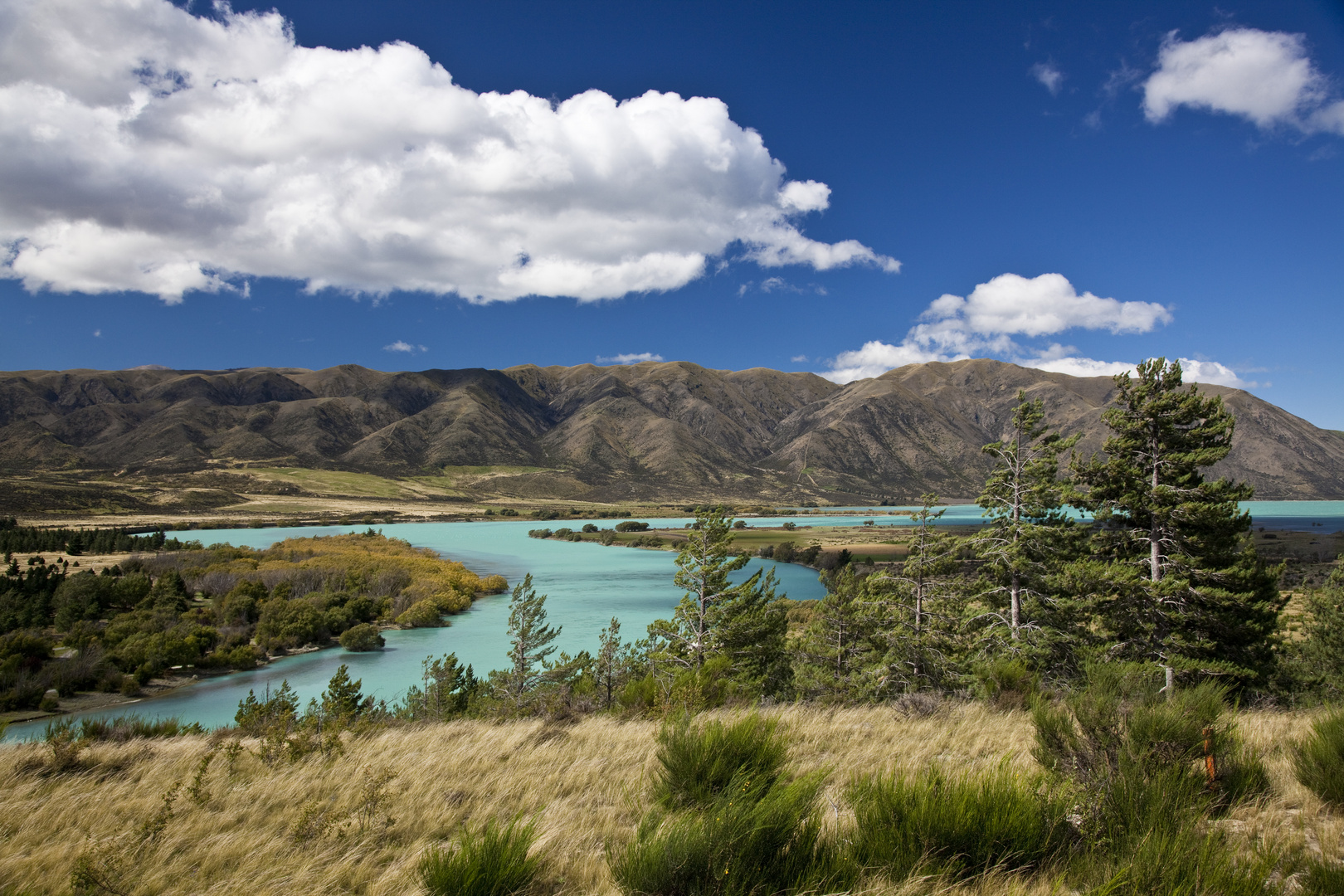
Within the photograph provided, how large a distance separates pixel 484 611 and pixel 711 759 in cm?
5329

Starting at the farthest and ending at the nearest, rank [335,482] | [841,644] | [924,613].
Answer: [335,482], [841,644], [924,613]

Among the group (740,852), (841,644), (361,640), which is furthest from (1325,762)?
(361,640)

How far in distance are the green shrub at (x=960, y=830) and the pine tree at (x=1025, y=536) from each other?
1433 centimetres

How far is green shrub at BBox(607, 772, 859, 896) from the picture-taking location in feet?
8.43

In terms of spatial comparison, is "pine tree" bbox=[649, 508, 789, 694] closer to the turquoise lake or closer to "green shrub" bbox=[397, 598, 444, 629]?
the turquoise lake

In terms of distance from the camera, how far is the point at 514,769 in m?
5.36

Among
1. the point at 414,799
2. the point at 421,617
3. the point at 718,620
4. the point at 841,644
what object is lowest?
the point at 421,617

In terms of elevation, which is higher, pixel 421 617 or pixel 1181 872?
pixel 1181 872

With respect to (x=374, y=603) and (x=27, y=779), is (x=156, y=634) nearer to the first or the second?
(x=374, y=603)

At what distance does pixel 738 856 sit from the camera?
261cm

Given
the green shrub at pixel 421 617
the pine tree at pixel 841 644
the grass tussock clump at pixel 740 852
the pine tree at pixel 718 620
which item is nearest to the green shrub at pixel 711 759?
the grass tussock clump at pixel 740 852

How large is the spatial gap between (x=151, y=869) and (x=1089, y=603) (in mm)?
18345

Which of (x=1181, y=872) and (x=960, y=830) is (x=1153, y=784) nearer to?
(x=1181, y=872)

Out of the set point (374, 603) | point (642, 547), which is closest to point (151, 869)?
point (374, 603)
